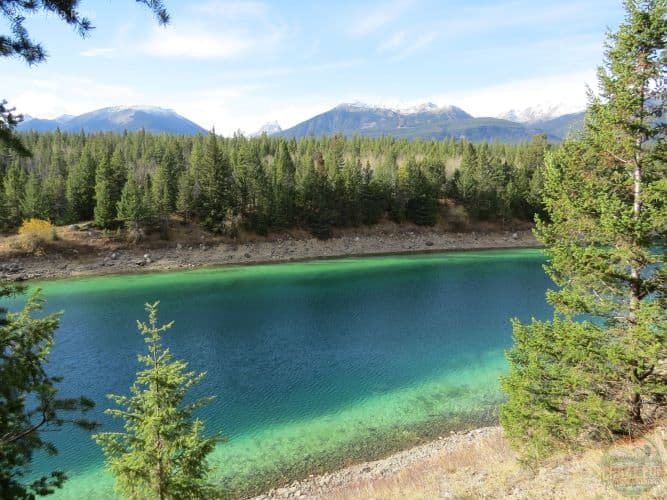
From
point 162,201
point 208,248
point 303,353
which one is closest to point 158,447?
point 303,353

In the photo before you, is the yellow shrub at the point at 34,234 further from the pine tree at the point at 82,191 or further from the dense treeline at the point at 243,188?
the pine tree at the point at 82,191

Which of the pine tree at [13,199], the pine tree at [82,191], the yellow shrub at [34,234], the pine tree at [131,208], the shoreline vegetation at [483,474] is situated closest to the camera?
the shoreline vegetation at [483,474]

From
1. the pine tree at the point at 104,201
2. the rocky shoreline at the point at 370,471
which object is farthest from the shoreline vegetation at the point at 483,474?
the pine tree at the point at 104,201

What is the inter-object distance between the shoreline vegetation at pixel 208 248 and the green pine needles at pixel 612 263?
52404mm

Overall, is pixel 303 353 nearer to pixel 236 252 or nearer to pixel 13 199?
pixel 236 252

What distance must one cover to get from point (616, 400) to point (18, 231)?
68933 millimetres

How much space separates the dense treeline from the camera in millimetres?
58562

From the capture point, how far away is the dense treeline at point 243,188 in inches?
2306

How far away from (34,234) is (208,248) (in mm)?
21830

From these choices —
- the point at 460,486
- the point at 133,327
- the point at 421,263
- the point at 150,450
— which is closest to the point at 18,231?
the point at 133,327

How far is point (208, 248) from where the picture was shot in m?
60.5

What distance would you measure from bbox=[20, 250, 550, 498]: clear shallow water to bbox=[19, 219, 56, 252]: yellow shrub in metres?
8.70

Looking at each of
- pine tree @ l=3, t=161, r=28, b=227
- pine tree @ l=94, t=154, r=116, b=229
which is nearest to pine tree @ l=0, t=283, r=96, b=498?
pine tree @ l=94, t=154, r=116, b=229

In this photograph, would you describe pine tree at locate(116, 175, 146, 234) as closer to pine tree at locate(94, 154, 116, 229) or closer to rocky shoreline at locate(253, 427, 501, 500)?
pine tree at locate(94, 154, 116, 229)
